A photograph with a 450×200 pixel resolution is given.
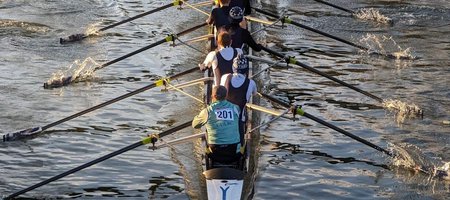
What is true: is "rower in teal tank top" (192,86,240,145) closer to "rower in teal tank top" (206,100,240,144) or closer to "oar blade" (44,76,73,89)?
"rower in teal tank top" (206,100,240,144)

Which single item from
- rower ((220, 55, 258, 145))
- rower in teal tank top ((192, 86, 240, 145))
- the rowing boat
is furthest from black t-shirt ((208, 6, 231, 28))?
rower in teal tank top ((192, 86, 240, 145))

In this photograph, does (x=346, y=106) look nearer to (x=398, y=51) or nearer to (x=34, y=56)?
(x=398, y=51)

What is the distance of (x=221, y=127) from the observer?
12500 millimetres

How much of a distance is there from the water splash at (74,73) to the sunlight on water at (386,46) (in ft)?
26.3

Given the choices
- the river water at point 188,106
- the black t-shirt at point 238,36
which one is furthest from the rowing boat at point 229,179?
the black t-shirt at point 238,36

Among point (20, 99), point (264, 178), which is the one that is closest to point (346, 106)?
point (264, 178)

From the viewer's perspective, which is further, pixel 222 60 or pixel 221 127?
pixel 222 60

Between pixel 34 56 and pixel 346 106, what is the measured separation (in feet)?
29.6

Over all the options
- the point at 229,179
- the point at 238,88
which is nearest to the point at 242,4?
the point at 238,88

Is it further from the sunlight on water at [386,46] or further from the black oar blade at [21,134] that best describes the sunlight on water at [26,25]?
the sunlight on water at [386,46]

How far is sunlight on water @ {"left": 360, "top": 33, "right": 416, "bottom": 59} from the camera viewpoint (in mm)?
22641

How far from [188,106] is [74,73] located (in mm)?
3929

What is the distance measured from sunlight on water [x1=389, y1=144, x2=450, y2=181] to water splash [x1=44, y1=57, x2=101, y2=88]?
842 centimetres

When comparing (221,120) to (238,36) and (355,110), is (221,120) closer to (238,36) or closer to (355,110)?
(238,36)
